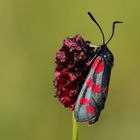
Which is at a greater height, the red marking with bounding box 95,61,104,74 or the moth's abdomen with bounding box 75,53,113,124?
the red marking with bounding box 95,61,104,74

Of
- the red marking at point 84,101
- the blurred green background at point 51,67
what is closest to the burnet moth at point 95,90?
the red marking at point 84,101

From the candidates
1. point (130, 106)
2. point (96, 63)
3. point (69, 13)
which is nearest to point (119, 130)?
point (130, 106)

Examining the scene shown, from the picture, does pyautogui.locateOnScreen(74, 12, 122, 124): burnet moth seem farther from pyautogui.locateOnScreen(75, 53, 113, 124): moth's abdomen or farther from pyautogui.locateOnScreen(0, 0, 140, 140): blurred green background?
pyautogui.locateOnScreen(0, 0, 140, 140): blurred green background

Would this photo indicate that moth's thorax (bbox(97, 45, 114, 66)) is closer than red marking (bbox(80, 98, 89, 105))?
No

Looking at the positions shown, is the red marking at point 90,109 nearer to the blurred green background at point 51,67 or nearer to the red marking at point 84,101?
the red marking at point 84,101

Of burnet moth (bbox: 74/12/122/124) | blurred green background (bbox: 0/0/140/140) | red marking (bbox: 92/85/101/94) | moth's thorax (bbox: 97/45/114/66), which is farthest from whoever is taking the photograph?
blurred green background (bbox: 0/0/140/140)

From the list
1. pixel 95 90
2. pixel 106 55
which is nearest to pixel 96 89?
pixel 95 90

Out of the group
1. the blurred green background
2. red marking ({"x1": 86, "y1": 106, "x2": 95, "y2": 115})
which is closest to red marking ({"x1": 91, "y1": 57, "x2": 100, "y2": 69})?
red marking ({"x1": 86, "y1": 106, "x2": 95, "y2": 115})
